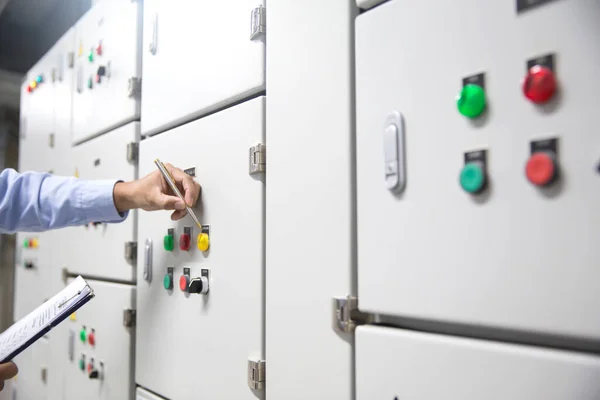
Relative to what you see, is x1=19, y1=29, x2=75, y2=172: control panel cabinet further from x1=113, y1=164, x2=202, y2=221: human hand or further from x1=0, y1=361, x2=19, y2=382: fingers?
x1=0, y1=361, x2=19, y2=382: fingers

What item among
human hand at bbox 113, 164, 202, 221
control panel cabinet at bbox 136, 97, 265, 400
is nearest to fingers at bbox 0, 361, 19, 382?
control panel cabinet at bbox 136, 97, 265, 400

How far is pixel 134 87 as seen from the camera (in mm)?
1553

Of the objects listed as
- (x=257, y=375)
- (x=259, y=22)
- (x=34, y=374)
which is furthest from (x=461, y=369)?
(x=34, y=374)

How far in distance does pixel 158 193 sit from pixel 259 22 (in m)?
0.51

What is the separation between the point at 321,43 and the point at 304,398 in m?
0.70

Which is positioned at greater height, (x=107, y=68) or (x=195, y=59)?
(x=107, y=68)

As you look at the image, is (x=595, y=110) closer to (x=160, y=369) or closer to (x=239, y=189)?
(x=239, y=189)

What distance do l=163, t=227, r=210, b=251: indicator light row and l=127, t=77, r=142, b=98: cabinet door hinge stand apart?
1.90 feet

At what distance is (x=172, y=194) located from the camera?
122cm

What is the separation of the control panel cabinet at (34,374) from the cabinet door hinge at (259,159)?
1.80m

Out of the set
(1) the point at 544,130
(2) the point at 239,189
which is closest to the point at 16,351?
(2) the point at 239,189

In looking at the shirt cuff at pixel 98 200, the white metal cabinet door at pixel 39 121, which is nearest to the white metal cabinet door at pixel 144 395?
the shirt cuff at pixel 98 200

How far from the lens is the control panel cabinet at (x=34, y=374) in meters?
2.19

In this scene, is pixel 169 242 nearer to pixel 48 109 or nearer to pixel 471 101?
pixel 471 101
